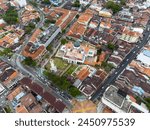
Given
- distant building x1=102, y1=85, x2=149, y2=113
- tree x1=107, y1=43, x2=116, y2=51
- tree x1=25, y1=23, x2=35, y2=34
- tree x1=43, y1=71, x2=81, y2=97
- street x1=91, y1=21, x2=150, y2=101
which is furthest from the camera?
tree x1=25, y1=23, x2=35, y2=34

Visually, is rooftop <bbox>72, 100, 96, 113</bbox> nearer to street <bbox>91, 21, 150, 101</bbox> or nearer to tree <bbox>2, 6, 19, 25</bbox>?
street <bbox>91, 21, 150, 101</bbox>

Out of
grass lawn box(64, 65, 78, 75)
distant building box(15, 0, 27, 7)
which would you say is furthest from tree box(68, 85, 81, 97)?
distant building box(15, 0, 27, 7)


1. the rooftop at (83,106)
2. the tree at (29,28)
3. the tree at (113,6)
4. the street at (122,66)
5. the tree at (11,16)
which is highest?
the tree at (113,6)

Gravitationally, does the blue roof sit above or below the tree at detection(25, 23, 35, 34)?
below

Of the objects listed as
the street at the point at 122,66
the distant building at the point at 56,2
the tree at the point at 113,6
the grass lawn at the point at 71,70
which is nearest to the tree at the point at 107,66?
the street at the point at 122,66

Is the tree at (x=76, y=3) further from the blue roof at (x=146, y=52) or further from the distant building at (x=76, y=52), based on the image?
the blue roof at (x=146, y=52)

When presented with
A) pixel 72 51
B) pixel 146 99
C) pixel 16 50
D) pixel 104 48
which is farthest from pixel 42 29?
pixel 146 99

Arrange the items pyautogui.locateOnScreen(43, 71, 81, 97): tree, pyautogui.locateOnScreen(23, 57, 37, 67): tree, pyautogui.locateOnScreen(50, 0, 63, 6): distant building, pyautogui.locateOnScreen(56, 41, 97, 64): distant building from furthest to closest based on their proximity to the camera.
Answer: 1. pyautogui.locateOnScreen(50, 0, 63, 6): distant building
2. pyautogui.locateOnScreen(56, 41, 97, 64): distant building
3. pyautogui.locateOnScreen(23, 57, 37, 67): tree
4. pyautogui.locateOnScreen(43, 71, 81, 97): tree
